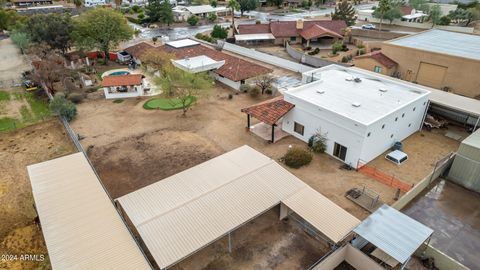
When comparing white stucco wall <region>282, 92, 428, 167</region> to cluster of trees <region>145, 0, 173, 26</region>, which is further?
cluster of trees <region>145, 0, 173, 26</region>

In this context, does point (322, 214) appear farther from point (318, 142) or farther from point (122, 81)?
point (122, 81)

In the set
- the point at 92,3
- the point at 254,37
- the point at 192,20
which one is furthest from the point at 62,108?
the point at 92,3

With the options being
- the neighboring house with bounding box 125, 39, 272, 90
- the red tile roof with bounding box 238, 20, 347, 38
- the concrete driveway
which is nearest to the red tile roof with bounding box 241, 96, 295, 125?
the neighboring house with bounding box 125, 39, 272, 90

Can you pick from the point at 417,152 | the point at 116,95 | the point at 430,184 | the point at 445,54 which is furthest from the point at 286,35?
the point at 430,184

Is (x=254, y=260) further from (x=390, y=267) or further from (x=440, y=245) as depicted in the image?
(x=440, y=245)

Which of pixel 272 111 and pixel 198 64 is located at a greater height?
pixel 198 64

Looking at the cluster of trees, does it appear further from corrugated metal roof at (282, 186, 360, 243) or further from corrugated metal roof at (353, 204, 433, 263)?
corrugated metal roof at (353, 204, 433, 263)
